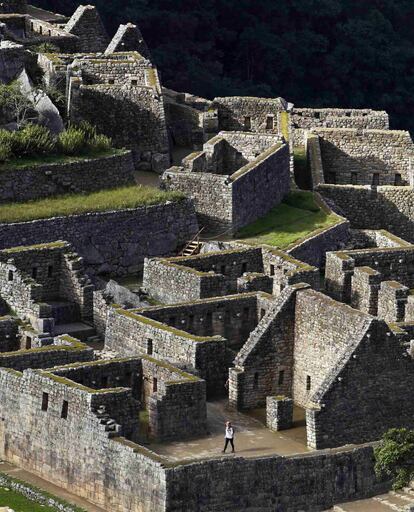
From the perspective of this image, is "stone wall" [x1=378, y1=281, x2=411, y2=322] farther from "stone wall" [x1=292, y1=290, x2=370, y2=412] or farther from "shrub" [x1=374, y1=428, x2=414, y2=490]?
"shrub" [x1=374, y1=428, x2=414, y2=490]

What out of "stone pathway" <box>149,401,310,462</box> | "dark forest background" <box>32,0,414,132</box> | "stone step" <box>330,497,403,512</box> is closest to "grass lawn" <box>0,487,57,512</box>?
"stone pathway" <box>149,401,310,462</box>

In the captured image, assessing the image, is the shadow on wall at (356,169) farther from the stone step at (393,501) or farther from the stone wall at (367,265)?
the stone step at (393,501)

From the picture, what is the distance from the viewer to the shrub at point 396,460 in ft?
288

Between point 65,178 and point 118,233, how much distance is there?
2383mm

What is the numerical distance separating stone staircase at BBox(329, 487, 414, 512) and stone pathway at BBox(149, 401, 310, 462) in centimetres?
195

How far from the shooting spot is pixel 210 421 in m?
89.2

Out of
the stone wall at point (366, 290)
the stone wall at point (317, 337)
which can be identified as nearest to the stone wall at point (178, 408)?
the stone wall at point (317, 337)

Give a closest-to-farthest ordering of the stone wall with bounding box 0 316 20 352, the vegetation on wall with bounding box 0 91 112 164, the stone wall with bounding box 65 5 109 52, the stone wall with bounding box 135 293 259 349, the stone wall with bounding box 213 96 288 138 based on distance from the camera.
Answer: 1. the stone wall with bounding box 0 316 20 352
2. the stone wall with bounding box 135 293 259 349
3. the vegetation on wall with bounding box 0 91 112 164
4. the stone wall with bounding box 213 96 288 138
5. the stone wall with bounding box 65 5 109 52

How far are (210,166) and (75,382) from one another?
1904 cm

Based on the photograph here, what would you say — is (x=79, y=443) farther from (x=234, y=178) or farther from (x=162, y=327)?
(x=234, y=178)

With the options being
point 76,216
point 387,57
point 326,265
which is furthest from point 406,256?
point 387,57

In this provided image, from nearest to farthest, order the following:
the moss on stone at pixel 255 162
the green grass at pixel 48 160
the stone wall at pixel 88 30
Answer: the green grass at pixel 48 160 → the moss on stone at pixel 255 162 → the stone wall at pixel 88 30

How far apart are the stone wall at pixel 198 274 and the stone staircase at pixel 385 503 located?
9940 millimetres

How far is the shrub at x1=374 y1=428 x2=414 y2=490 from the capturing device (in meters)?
87.8
